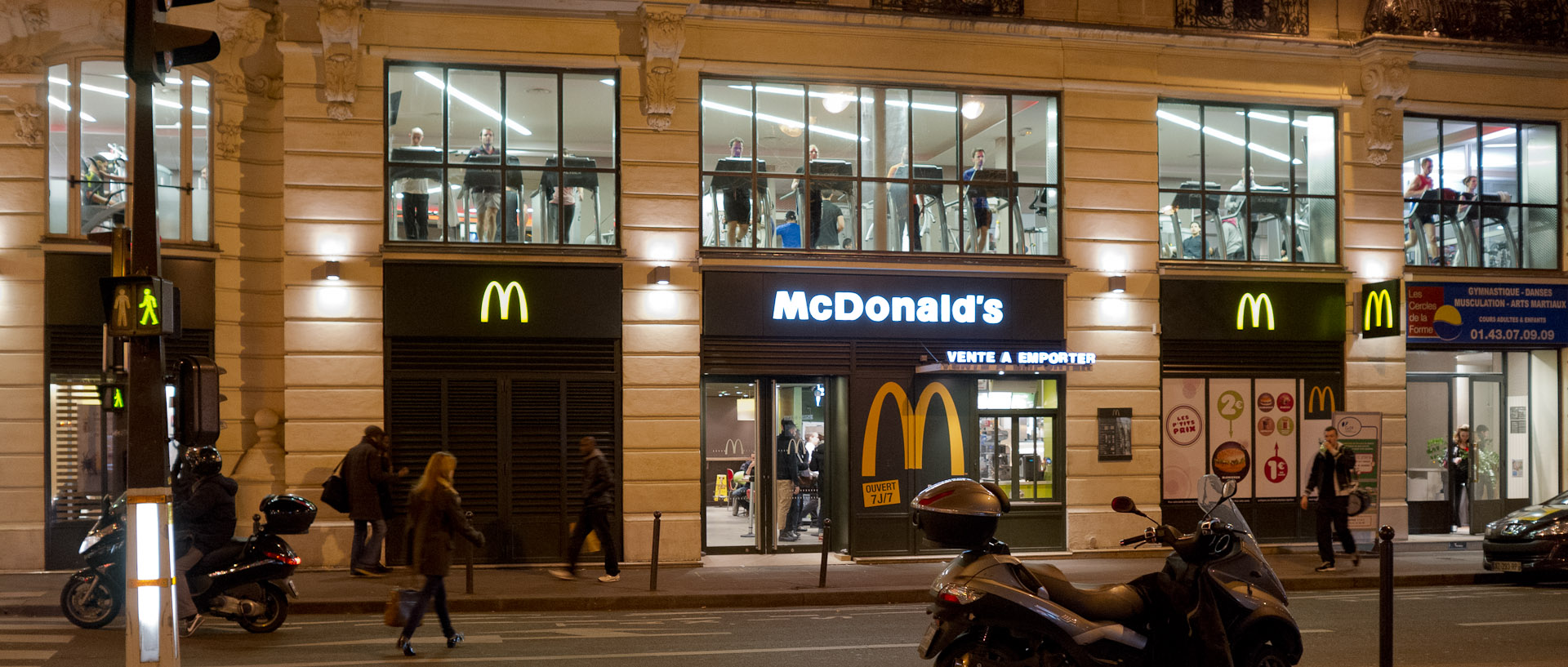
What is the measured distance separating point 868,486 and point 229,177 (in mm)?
9481

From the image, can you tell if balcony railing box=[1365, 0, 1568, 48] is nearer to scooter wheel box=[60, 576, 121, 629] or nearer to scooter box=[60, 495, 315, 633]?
scooter box=[60, 495, 315, 633]

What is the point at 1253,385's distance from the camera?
18172mm

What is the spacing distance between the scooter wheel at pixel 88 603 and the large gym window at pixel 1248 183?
1430 cm

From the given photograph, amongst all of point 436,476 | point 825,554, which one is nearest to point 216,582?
point 436,476

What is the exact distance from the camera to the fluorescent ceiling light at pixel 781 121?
653 inches

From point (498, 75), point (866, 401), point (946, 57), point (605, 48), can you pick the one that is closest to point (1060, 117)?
point (946, 57)

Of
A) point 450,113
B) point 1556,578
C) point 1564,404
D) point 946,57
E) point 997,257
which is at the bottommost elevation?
point 1556,578

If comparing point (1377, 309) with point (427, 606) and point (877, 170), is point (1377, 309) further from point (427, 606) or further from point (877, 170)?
point (427, 606)

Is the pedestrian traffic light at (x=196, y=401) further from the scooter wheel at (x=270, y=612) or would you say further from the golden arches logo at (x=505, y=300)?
the golden arches logo at (x=505, y=300)

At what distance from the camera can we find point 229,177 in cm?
1582

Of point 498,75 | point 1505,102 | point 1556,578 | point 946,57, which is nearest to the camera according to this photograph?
point 1556,578

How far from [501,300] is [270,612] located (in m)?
5.59

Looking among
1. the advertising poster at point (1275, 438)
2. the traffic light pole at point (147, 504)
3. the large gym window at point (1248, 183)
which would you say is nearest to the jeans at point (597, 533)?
the traffic light pole at point (147, 504)

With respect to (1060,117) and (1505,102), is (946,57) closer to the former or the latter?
(1060,117)
